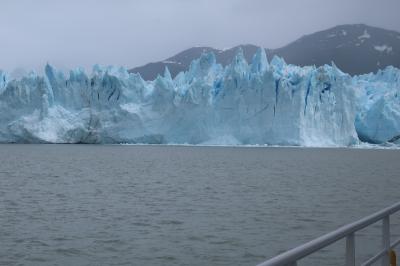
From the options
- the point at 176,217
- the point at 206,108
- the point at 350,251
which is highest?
the point at 206,108

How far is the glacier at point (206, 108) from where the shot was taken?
4791 centimetres

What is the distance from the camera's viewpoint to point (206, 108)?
1918 inches

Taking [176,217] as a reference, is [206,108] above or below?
above

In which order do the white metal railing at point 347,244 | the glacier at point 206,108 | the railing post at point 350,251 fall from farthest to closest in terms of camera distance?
the glacier at point 206,108 → the railing post at point 350,251 → the white metal railing at point 347,244

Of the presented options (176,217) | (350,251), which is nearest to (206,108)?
(176,217)

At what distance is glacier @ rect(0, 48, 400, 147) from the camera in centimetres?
4791

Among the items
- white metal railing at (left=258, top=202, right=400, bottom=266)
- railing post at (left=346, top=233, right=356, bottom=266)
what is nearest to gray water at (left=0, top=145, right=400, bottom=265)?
white metal railing at (left=258, top=202, right=400, bottom=266)

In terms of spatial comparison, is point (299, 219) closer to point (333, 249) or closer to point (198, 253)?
point (333, 249)

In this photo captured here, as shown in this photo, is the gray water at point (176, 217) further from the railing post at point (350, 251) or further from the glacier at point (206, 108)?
the glacier at point (206, 108)

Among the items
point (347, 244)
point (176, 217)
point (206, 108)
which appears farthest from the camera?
point (206, 108)

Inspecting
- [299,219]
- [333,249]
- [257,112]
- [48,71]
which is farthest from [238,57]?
[333,249]

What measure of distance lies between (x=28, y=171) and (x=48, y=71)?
28.2m

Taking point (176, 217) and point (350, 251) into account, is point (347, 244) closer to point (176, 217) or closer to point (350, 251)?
point (350, 251)

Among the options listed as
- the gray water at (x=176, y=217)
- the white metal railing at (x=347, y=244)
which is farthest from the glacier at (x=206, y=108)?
the white metal railing at (x=347, y=244)
